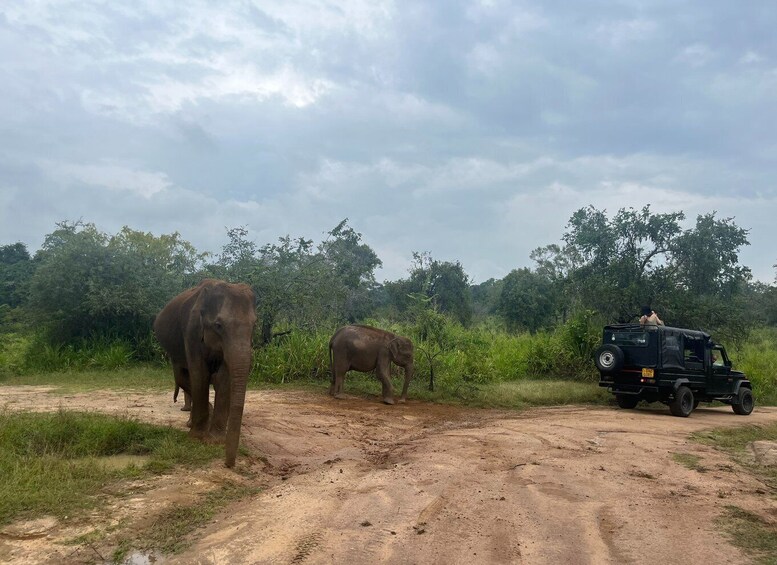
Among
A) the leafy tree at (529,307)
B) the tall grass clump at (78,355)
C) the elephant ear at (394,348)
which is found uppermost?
the leafy tree at (529,307)

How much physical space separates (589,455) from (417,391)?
23.2 ft

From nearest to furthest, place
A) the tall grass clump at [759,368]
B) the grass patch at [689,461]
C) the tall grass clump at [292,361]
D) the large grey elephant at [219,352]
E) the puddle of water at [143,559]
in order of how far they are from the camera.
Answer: the puddle of water at [143,559] < the large grey elephant at [219,352] < the grass patch at [689,461] < the tall grass clump at [292,361] < the tall grass clump at [759,368]

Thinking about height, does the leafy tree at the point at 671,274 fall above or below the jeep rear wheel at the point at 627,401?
above

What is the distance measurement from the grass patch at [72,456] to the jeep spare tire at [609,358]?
9601 mm

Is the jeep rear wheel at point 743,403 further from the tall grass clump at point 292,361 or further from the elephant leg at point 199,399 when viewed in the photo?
the elephant leg at point 199,399

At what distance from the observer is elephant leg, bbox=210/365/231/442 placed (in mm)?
7789

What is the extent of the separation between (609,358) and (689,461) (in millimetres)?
5803

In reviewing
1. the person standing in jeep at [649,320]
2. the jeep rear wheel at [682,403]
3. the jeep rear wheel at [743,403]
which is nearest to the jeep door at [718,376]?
the jeep rear wheel at [743,403]

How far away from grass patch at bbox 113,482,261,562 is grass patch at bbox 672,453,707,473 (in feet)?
18.0

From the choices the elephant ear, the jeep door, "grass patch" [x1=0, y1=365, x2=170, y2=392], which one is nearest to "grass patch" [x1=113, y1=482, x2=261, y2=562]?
"grass patch" [x1=0, y1=365, x2=170, y2=392]

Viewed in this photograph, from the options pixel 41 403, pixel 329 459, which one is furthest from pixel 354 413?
pixel 41 403

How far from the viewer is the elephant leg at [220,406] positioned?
25.6ft

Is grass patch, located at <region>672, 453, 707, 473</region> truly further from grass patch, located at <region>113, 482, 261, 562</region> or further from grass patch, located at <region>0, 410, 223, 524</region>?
grass patch, located at <region>0, 410, 223, 524</region>

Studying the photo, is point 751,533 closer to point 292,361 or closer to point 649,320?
point 649,320
